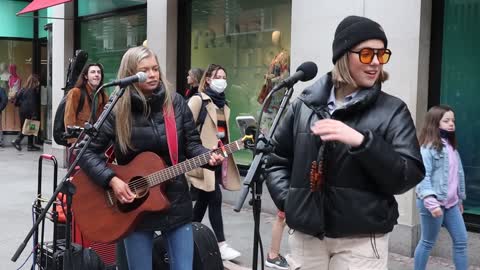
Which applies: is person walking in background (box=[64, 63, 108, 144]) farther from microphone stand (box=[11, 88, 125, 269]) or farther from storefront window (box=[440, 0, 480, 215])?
storefront window (box=[440, 0, 480, 215])

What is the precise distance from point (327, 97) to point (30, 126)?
13.4m

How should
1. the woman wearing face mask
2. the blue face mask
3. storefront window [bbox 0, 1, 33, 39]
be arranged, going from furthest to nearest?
storefront window [bbox 0, 1, 33, 39] → the woman wearing face mask → the blue face mask

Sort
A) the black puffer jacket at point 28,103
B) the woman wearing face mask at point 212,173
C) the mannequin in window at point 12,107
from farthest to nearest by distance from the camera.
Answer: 1. the mannequin in window at point 12,107
2. the black puffer jacket at point 28,103
3. the woman wearing face mask at point 212,173

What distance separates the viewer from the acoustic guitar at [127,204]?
3.77 metres

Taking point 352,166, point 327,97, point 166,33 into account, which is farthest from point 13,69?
point 352,166

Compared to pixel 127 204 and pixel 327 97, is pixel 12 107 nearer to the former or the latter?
pixel 127 204

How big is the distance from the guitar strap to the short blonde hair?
1.36 metres

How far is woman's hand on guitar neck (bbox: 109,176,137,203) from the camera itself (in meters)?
3.75

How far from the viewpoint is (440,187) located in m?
4.86

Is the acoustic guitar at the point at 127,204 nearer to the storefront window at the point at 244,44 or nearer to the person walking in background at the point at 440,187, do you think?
the person walking in background at the point at 440,187

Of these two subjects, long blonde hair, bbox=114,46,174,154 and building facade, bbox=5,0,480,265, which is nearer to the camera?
long blonde hair, bbox=114,46,174,154

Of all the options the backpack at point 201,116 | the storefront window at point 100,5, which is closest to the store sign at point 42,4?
the storefront window at point 100,5

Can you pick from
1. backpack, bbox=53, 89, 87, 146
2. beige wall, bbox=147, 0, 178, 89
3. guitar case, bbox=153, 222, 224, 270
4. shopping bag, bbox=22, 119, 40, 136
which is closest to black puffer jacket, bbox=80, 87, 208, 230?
guitar case, bbox=153, 222, 224, 270

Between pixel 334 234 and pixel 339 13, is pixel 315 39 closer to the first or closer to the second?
pixel 339 13
